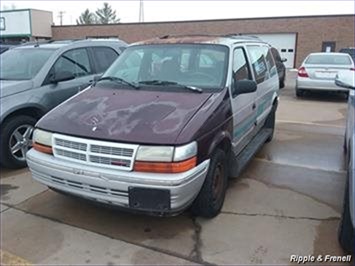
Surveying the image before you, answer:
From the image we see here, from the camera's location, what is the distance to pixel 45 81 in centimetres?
588

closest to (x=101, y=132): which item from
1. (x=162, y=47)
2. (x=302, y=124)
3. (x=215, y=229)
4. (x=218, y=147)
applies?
(x=218, y=147)

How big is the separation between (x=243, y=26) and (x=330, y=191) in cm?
2768

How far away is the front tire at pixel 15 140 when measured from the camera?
531 centimetres

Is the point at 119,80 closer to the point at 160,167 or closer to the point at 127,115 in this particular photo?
the point at 127,115

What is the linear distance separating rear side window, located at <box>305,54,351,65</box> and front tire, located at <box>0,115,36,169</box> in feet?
32.1

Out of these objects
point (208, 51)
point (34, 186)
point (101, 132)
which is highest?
point (208, 51)

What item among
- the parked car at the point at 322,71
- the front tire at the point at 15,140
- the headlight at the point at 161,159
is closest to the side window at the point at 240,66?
the headlight at the point at 161,159

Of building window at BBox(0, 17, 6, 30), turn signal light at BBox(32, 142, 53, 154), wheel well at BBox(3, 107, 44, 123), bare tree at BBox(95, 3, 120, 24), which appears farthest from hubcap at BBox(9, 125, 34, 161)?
bare tree at BBox(95, 3, 120, 24)

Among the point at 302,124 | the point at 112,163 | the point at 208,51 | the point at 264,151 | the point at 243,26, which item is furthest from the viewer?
the point at 243,26

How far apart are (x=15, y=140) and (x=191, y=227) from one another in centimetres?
309

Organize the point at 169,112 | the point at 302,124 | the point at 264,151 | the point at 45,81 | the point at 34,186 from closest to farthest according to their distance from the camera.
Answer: the point at 169,112
the point at 34,186
the point at 45,81
the point at 264,151
the point at 302,124

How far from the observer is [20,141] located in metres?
5.54

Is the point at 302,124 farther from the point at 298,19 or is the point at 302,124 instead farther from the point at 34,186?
the point at 298,19

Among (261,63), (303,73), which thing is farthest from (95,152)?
(303,73)
